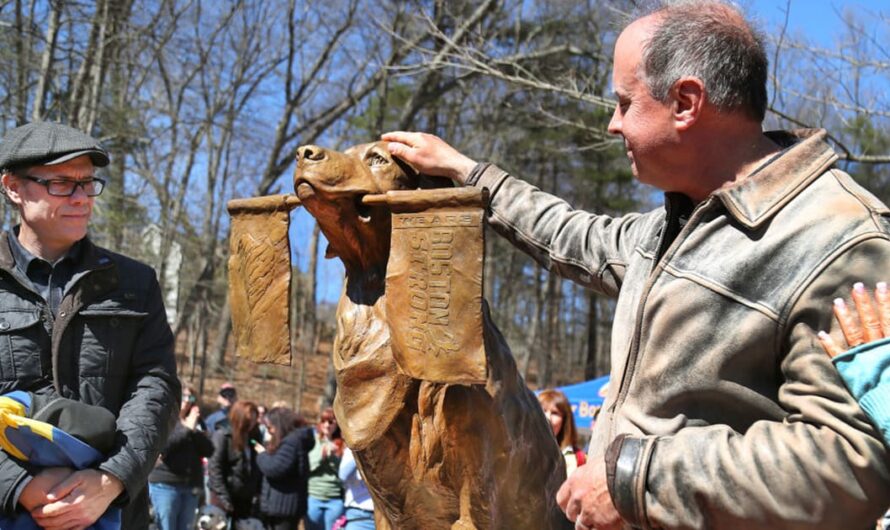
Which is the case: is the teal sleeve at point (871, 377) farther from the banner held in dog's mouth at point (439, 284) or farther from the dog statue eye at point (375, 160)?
the dog statue eye at point (375, 160)

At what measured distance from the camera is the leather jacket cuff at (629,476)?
5.92 feet

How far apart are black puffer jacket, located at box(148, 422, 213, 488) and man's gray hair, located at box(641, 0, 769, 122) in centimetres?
691

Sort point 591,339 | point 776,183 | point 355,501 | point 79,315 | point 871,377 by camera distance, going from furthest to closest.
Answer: point 591,339 → point 355,501 → point 79,315 → point 776,183 → point 871,377

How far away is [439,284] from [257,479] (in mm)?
6581

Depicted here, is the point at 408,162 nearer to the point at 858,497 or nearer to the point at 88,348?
the point at 88,348

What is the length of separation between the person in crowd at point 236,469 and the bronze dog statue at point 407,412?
5.79 metres

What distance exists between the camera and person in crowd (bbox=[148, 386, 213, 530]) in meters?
8.12

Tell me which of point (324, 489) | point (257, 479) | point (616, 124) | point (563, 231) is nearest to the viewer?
point (616, 124)

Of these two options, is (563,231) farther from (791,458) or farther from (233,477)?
(233,477)

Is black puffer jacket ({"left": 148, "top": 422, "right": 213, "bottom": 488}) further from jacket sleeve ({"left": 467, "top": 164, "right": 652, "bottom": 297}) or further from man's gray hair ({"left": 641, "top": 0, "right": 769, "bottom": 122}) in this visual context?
man's gray hair ({"left": 641, "top": 0, "right": 769, "bottom": 122})

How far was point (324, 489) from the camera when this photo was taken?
351 inches

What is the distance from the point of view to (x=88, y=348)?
2.93 meters

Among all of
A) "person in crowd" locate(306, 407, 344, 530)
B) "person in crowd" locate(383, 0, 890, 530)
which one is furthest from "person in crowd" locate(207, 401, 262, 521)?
"person in crowd" locate(383, 0, 890, 530)

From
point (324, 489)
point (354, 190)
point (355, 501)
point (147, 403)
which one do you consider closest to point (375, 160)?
point (354, 190)
